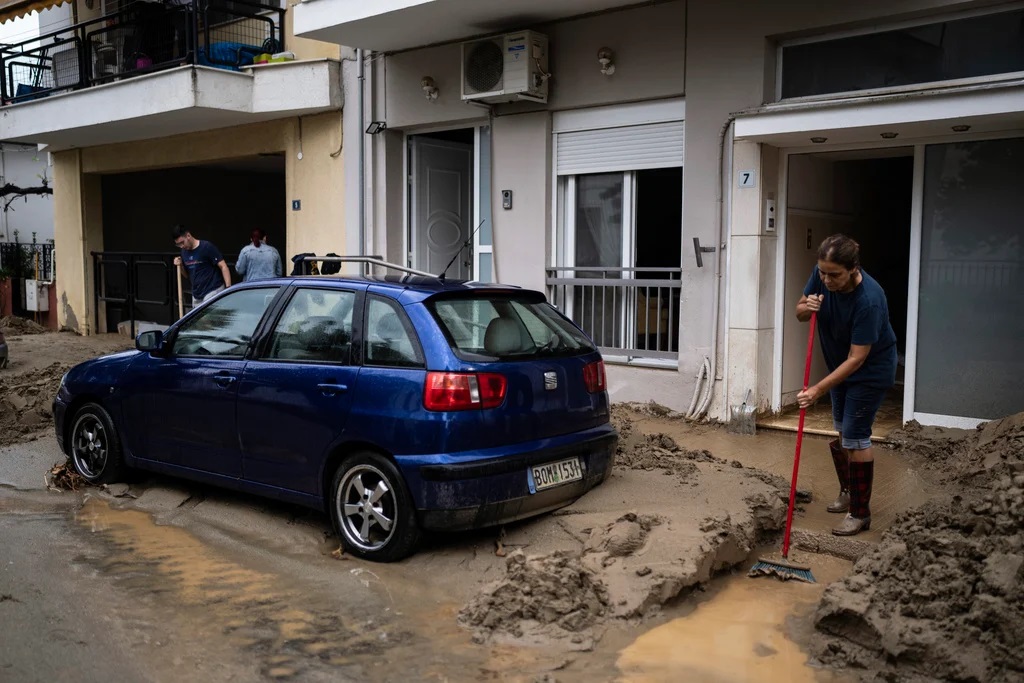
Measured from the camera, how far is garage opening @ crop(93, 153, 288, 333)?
16750mm

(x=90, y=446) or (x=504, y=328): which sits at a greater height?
(x=504, y=328)

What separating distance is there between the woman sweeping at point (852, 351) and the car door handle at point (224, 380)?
3491 mm

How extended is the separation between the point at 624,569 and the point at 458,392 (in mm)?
1281

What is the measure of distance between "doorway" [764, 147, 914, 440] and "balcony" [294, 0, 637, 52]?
251 cm

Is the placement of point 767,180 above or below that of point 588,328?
above

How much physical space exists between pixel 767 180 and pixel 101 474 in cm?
610

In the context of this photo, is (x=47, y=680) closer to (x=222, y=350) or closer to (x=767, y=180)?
(x=222, y=350)

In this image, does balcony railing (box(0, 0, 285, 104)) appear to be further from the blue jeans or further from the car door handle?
the blue jeans

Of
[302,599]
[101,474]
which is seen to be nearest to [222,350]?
[101,474]

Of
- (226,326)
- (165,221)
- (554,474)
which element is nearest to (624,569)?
(554,474)

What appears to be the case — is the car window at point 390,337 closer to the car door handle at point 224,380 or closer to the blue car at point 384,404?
the blue car at point 384,404

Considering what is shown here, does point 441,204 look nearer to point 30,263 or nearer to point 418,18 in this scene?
point 418,18

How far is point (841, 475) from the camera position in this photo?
6164 millimetres

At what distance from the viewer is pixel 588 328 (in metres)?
10.5
